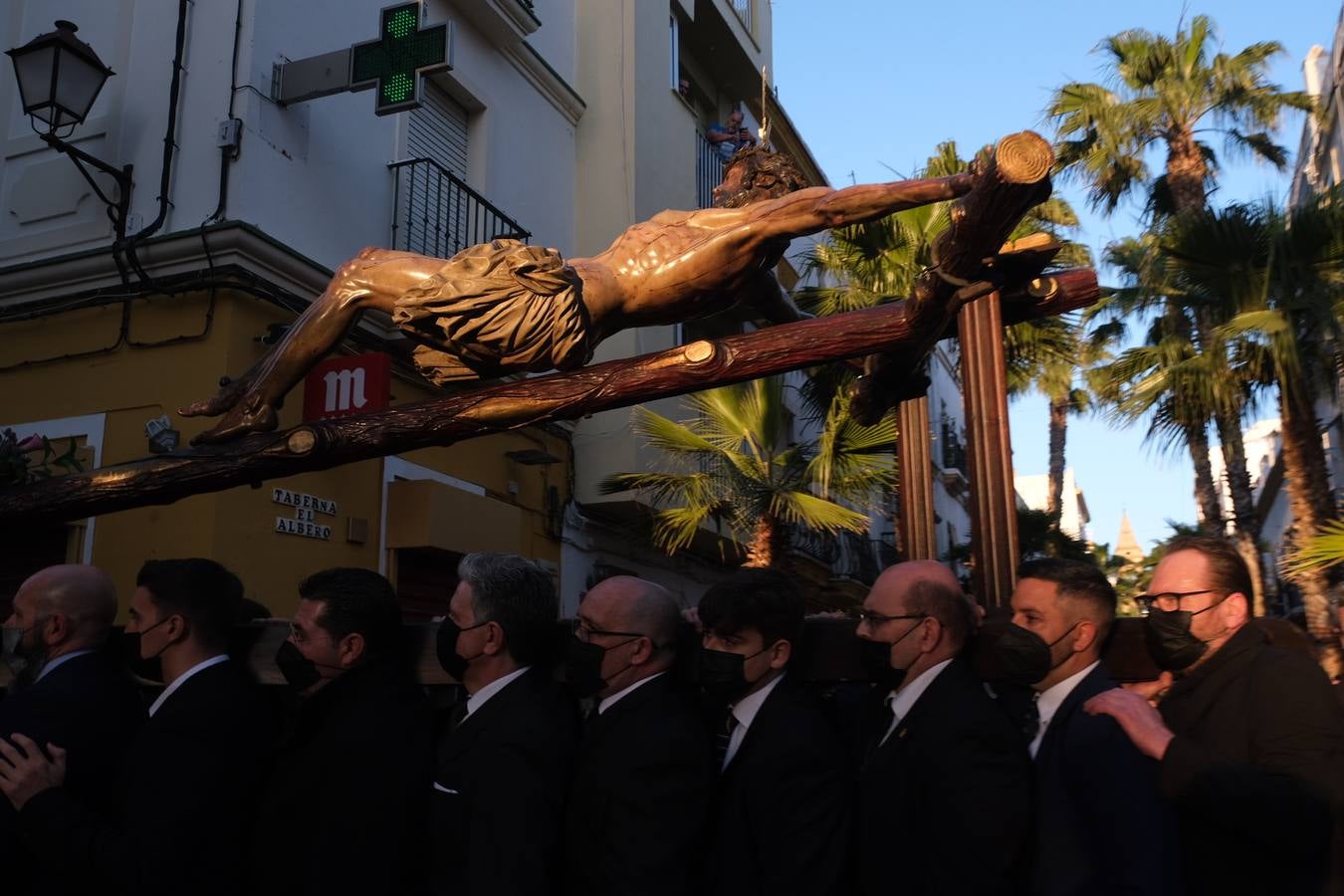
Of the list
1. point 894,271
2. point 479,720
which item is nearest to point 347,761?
point 479,720

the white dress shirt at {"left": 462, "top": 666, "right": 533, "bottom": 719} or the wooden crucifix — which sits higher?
the wooden crucifix

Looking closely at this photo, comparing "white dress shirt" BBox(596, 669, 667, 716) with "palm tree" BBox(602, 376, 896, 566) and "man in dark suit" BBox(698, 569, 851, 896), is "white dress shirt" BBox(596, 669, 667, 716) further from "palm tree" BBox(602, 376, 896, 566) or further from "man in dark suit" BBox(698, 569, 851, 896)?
"palm tree" BBox(602, 376, 896, 566)

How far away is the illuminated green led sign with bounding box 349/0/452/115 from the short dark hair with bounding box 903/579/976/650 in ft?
19.8

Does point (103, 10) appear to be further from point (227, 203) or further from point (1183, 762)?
point (1183, 762)

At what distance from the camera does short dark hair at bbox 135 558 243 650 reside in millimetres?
3359

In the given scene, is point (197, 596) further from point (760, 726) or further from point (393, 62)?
point (393, 62)

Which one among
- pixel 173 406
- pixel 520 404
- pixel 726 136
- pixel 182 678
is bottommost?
pixel 182 678

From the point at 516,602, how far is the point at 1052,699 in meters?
1.38

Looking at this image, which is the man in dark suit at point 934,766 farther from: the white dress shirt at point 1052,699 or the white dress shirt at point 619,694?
the white dress shirt at point 619,694

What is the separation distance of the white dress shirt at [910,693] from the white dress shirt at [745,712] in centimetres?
31

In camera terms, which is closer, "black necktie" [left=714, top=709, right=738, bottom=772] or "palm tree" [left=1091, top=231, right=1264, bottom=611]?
"black necktie" [left=714, top=709, right=738, bottom=772]

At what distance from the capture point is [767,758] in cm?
293

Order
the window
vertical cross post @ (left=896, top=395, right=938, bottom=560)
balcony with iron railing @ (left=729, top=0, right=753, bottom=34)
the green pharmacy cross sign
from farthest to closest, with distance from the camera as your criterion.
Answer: balcony with iron railing @ (left=729, top=0, right=753, bottom=34) < the window < the green pharmacy cross sign < vertical cross post @ (left=896, top=395, right=938, bottom=560)

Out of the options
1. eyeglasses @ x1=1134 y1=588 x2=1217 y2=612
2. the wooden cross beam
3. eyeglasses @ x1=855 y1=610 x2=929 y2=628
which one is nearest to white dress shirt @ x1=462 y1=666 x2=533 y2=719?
the wooden cross beam
